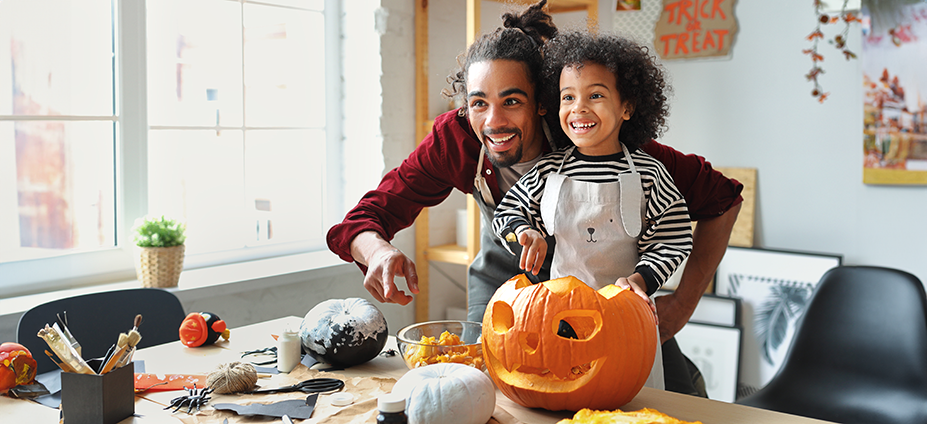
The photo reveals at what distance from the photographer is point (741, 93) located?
2598 millimetres

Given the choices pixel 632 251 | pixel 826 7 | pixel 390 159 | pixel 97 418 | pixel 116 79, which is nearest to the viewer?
pixel 97 418

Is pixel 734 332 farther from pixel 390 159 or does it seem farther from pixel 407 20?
pixel 407 20

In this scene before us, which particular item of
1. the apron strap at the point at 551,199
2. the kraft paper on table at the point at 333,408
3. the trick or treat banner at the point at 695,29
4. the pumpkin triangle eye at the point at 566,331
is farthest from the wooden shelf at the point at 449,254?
the pumpkin triangle eye at the point at 566,331

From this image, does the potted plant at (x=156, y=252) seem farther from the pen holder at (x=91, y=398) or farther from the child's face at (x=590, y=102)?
the child's face at (x=590, y=102)

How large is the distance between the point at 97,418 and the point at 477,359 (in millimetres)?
580

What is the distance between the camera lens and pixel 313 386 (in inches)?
45.6

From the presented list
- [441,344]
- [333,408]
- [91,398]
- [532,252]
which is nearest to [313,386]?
[333,408]

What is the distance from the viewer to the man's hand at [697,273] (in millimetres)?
1512

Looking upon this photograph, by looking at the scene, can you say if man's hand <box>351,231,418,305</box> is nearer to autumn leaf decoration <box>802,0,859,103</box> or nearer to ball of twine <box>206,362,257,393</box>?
ball of twine <box>206,362,257,393</box>

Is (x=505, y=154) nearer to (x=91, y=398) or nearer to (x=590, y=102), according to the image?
(x=590, y=102)

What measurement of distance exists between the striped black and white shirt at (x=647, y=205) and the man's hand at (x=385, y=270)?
0.19m

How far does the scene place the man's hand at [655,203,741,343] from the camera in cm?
151

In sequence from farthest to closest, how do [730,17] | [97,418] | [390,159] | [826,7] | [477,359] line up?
[390,159]
[730,17]
[826,7]
[477,359]
[97,418]

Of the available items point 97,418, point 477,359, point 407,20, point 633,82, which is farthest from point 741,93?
point 97,418
